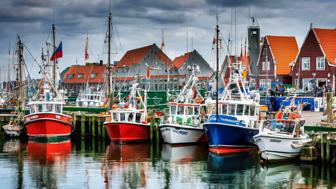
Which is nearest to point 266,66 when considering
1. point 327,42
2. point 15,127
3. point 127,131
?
point 327,42

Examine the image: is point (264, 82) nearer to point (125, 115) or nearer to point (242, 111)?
point (125, 115)

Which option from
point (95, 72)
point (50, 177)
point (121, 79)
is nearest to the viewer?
point (50, 177)

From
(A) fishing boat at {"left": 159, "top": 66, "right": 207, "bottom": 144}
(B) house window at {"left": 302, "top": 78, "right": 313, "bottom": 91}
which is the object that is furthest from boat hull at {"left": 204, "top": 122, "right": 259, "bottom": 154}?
(B) house window at {"left": 302, "top": 78, "right": 313, "bottom": 91}

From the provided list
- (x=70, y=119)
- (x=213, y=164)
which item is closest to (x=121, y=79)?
(x=70, y=119)

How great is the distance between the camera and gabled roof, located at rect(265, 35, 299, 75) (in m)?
65.3

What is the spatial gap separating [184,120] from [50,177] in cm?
1370

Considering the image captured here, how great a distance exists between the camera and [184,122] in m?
41.1

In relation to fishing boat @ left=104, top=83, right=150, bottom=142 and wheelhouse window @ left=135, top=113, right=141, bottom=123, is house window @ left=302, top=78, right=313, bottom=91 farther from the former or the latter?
wheelhouse window @ left=135, top=113, right=141, bottom=123

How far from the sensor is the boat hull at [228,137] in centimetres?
3575

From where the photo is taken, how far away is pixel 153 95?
62781mm

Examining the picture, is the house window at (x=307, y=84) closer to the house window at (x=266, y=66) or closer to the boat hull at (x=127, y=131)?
the house window at (x=266, y=66)

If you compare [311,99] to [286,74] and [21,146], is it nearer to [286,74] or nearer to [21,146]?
[286,74]

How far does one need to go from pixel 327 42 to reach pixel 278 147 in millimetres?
29634

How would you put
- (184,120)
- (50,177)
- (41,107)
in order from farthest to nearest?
(41,107)
(184,120)
(50,177)
